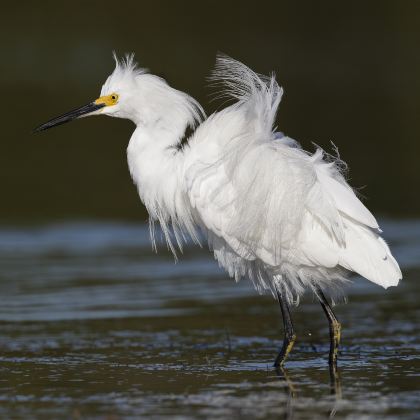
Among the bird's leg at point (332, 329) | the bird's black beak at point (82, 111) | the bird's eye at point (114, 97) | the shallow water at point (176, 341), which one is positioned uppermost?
the bird's eye at point (114, 97)

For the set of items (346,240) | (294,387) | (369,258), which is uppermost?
(346,240)

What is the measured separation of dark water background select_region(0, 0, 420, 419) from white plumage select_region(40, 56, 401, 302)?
0.73m

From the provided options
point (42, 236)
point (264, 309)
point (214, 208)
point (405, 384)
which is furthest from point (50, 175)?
point (405, 384)

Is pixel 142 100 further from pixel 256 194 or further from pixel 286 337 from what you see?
pixel 286 337

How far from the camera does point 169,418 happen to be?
21.7 feet

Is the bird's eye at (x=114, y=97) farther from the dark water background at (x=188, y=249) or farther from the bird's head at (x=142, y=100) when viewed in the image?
the dark water background at (x=188, y=249)

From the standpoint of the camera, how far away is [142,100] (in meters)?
9.05

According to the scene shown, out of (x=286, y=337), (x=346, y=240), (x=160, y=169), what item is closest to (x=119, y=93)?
(x=160, y=169)

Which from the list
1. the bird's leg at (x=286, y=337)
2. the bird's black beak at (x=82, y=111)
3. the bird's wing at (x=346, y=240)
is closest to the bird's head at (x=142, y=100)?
the bird's black beak at (x=82, y=111)

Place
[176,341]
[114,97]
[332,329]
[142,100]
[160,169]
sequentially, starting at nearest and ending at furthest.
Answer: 1. [332,329]
2. [160,169]
3. [142,100]
4. [114,97]
5. [176,341]

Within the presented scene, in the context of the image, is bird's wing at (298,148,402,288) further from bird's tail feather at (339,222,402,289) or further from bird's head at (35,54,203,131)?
bird's head at (35,54,203,131)

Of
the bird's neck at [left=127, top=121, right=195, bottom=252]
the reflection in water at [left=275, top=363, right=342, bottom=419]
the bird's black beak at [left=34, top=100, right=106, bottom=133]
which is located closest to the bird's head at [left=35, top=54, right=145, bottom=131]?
the bird's black beak at [left=34, top=100, right=106, bottom=133]

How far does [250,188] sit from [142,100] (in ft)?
4.20

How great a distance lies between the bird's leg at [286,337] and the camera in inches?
329
